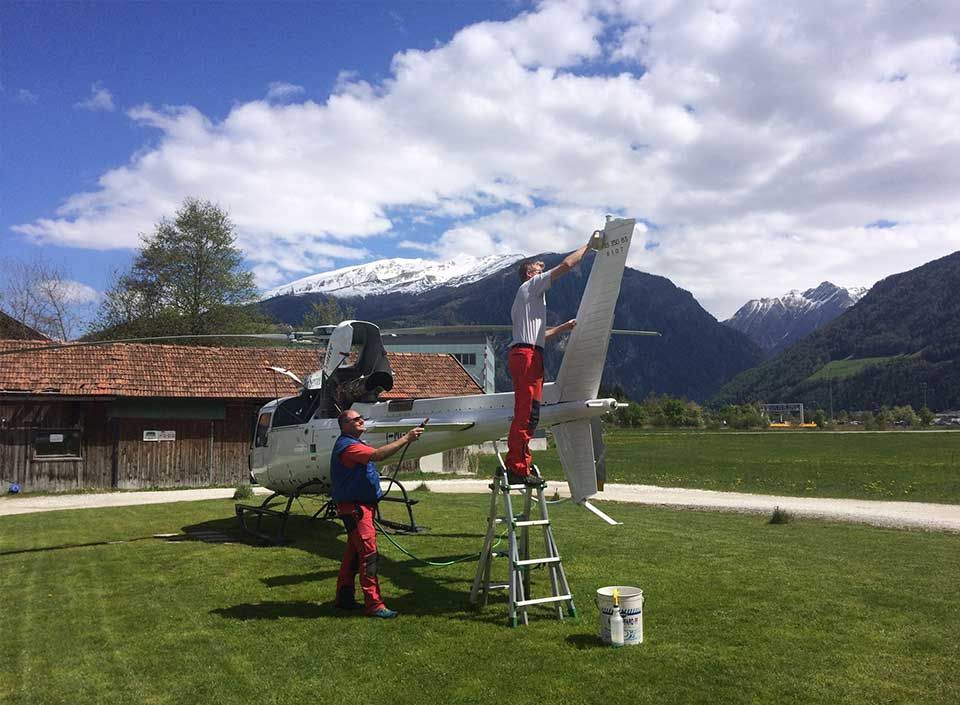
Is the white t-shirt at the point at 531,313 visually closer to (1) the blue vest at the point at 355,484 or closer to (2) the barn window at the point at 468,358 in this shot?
(1) the blue vest at the point at 355,484

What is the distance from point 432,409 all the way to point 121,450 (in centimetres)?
2013

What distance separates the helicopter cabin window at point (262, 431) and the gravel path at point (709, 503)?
8008 mm

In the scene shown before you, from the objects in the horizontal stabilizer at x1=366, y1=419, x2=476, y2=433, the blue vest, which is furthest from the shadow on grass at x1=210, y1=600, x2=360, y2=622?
the horizontal stabilizer at x1=366, y1=419, x2=476, y2=433

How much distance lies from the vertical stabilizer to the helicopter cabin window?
7.94 m

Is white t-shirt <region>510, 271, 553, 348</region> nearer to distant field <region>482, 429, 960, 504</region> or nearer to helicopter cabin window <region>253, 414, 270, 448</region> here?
helicopter cabin window <region>253, 414, 270, 448</region>

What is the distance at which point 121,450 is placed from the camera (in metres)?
25.4

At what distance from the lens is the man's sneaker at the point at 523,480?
718cm

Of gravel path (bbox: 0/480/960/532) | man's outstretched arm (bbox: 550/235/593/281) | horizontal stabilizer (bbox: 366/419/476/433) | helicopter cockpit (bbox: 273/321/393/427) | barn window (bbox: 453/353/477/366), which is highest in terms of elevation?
barn window (bbox: 453/353/477/366)

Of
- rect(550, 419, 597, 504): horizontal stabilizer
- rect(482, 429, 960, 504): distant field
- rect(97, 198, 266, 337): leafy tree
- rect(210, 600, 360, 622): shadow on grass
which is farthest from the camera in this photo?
rect(97, 198, 266, 337): leafy tree

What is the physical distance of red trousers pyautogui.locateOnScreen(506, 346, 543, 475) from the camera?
7.25 metres

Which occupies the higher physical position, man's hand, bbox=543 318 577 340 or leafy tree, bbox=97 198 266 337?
leafy tree, bbox=97 198 266 337

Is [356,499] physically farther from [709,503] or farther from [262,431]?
[709,503]

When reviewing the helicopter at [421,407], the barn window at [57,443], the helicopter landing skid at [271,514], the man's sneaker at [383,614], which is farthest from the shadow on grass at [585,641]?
the barn window at [57,443]

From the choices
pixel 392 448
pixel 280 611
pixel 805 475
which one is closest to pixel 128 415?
pixel 280 611
